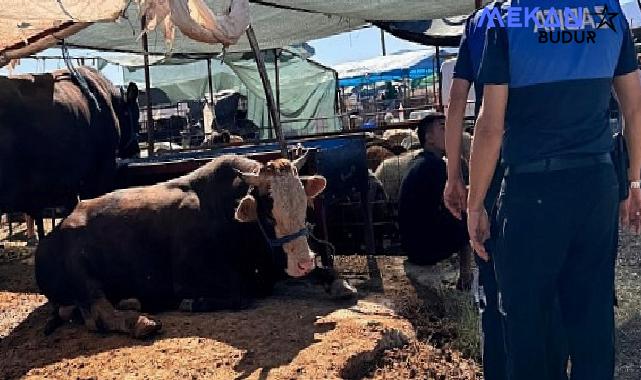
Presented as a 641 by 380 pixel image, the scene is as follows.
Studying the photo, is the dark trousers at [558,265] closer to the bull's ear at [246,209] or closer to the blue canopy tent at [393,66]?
the bull's ear at [246,209]

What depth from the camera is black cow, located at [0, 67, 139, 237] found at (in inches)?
306

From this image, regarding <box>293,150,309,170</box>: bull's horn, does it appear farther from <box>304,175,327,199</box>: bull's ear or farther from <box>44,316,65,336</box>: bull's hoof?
<box>44,316,65,336</box>: bull's hoof

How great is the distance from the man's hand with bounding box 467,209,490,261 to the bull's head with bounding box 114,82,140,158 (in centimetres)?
749

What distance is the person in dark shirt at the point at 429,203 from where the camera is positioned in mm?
6367

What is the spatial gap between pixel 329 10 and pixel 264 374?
21.9 feet

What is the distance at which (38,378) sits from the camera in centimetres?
456

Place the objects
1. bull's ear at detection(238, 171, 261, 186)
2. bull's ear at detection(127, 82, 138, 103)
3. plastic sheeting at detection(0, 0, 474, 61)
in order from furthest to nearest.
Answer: bull's ear at detection(127, 82, 138, 103), bull's ear at detection(238, 171, 261, 186), plastic sheeting at detection(0, 0, 474, 61)

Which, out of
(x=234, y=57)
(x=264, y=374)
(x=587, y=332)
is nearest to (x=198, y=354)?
(x=264, y=374)

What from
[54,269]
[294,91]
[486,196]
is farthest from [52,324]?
[294,91]

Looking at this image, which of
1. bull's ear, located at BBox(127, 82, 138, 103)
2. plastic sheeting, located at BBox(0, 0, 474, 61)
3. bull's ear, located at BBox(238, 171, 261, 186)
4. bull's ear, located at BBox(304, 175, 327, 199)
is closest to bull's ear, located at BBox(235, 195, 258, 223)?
bull's ear, located at BBox(238, 171, 261, 186)

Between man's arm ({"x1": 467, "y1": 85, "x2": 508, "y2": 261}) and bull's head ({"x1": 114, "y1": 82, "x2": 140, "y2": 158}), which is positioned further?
bull's head ({"x1": 114, "y1": 82, "x2": 140, "y2": 158})

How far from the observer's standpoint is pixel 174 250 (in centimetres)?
588

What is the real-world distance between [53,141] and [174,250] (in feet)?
10.1

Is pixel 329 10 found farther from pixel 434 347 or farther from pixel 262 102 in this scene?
pixel 262 102
